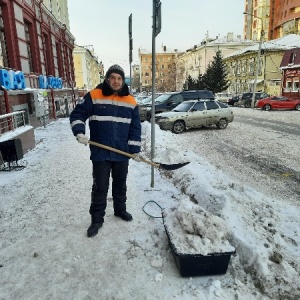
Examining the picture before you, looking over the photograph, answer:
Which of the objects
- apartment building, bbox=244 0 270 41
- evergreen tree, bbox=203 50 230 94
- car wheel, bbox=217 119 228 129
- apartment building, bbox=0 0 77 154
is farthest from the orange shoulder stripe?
apartment building, bbox=244 0 270 41

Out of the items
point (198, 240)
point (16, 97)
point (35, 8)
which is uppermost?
point (35, 8)

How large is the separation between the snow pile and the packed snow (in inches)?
0.4

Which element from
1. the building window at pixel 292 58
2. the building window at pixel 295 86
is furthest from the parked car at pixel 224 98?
the building window at pixel 292 58

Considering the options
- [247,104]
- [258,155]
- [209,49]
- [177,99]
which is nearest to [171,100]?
[177,99]

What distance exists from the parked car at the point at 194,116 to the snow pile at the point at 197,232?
30.0 feet

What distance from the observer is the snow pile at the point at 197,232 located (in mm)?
2465

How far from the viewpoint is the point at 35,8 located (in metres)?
13.5

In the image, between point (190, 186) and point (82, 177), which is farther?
point (82, 177)

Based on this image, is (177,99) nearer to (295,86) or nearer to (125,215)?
(125,215)

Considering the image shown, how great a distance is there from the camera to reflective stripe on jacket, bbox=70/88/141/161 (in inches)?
128

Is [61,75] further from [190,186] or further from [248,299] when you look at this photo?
[248,299]

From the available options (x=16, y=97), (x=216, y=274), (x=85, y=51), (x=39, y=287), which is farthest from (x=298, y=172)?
(x=85, y=51)

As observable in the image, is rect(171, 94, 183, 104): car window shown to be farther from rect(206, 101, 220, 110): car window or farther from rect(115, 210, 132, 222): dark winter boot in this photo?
rect(115, 210, 132, 222): dark winter boot

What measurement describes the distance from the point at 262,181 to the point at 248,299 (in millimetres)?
3775
